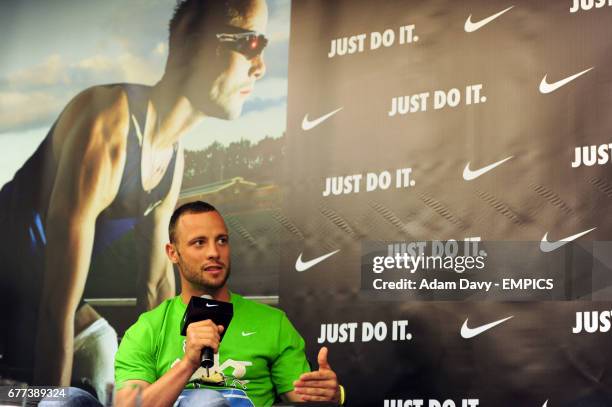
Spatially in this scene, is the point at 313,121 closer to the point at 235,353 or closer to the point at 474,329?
the point at 474,329

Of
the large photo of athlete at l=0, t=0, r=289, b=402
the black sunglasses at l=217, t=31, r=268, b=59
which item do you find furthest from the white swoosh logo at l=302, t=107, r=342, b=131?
the black sunglasses at l=217, t=31, r=268, b=59

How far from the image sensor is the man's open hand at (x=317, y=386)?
9.12ft

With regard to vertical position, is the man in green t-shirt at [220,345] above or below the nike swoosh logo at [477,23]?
below

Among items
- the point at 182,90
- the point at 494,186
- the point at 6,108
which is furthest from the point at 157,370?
the point at 6,108

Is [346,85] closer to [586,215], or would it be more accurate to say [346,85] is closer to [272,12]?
[272,12]

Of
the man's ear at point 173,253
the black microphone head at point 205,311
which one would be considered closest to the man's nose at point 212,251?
the man's ear at point 173,253

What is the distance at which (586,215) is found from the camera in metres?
3.71

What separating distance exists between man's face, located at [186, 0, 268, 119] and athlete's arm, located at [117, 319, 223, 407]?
1.97 meters

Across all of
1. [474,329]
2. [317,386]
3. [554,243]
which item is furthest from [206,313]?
[554,243]

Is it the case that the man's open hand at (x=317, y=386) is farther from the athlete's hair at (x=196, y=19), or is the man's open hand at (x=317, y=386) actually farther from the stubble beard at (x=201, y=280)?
the athlete's hair at (x=196, y=19)

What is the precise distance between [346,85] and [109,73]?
1.24 meters

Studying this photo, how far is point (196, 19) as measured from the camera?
4.61m

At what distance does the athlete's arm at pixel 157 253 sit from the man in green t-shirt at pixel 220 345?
4.28 ft

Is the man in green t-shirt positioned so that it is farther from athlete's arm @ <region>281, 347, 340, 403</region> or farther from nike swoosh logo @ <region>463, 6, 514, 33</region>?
nike swoosh logo @ <region>463, 6, 514, 33</region>
